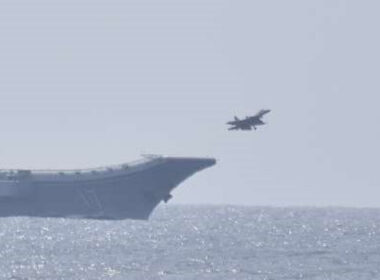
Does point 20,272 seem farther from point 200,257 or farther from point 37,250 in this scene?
point 37,250

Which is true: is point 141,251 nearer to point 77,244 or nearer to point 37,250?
point 37,250

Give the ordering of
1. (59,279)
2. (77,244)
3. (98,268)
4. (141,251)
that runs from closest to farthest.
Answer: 1. (59,279)
2. (98,268)
3. (141,251)
4. (77,244)

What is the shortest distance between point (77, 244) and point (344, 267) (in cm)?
4846

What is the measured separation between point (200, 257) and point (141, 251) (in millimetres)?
12701

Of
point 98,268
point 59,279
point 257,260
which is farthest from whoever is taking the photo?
point 257,260

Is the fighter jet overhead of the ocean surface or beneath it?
overhead

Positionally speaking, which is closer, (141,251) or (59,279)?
(59,279)

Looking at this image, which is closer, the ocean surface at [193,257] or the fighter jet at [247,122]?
the ocean surface at [193,257]

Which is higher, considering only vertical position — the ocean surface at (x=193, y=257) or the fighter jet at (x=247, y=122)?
the fighter jet at (x=247, y=122)

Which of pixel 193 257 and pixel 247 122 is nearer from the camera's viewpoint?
pixel 247 122

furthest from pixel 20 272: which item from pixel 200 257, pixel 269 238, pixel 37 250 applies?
pixel 269 238

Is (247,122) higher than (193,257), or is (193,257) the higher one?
(247,122)

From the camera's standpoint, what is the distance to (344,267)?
127375mm

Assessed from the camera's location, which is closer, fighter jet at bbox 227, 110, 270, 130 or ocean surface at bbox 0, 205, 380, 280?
ocean surface at bbox 0, 205, 380, 280
